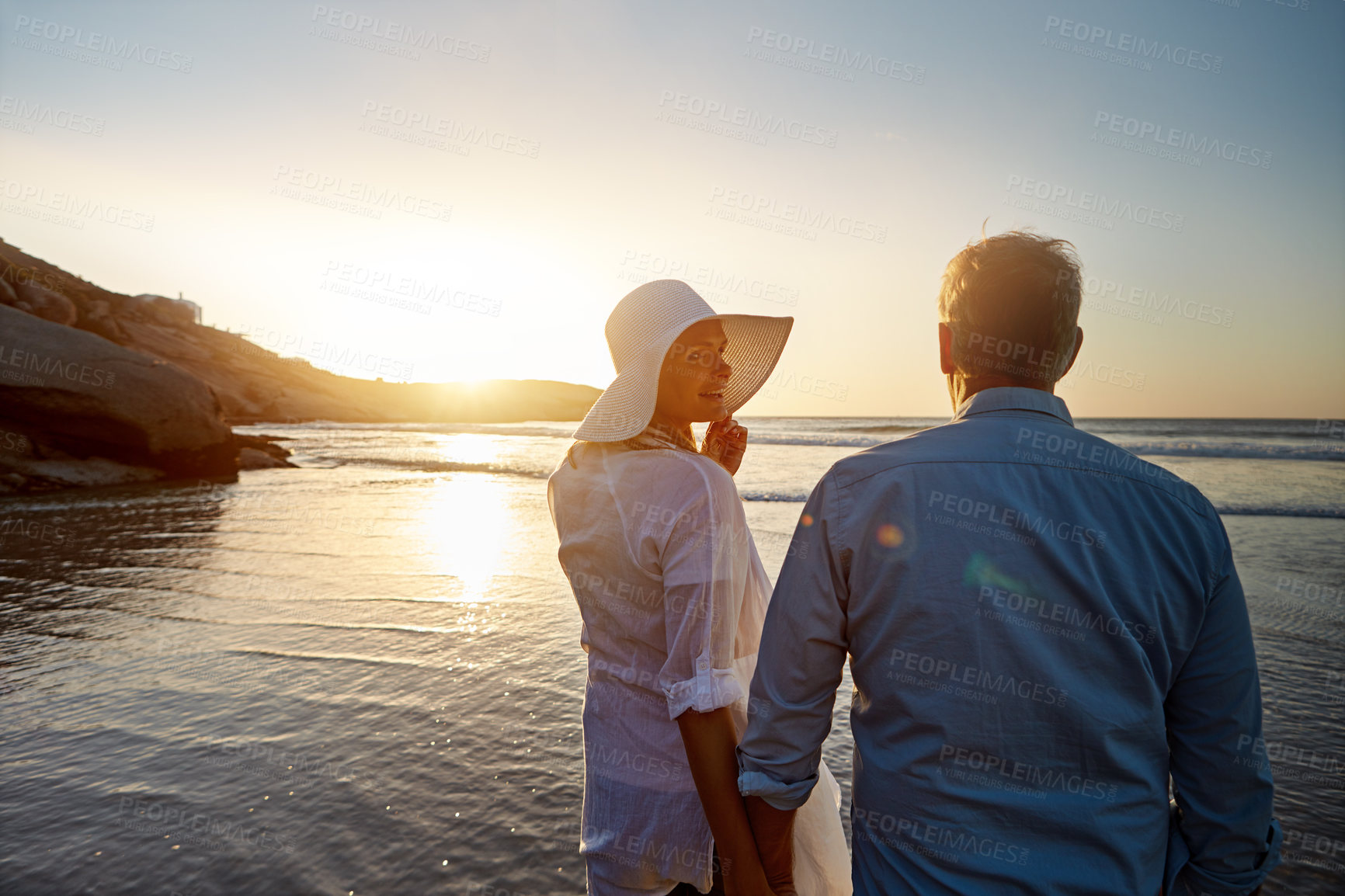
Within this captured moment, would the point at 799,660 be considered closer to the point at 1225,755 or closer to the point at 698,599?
the point at 698,599

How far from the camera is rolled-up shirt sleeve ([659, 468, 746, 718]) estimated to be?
1350 millimetres

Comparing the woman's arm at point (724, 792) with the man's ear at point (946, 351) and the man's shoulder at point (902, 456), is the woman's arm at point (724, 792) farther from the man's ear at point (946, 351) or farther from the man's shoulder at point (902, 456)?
the man's ear at point (946, 351)

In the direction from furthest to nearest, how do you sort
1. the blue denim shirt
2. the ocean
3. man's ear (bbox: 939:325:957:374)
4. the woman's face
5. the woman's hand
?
the ocean → the woman's hand → the woman's face → man's ear (bbox: 939:325:957:374) → the blue denim shirt

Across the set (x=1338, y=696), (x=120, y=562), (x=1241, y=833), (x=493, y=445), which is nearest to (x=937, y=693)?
(x=1241, y=833)

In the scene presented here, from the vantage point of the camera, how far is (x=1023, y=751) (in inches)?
45.6

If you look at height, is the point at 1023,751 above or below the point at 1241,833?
above

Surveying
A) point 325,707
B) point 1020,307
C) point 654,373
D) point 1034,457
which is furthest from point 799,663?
point 325,707

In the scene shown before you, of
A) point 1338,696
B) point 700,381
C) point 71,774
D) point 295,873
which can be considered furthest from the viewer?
point 1338,696

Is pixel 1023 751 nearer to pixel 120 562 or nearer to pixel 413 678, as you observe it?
pixel 413 678

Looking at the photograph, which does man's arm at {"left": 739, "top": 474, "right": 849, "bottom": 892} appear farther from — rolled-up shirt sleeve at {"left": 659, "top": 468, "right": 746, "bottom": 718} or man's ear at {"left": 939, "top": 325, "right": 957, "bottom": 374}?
man's ear at {"left": 939, "top": 325, "right": 957, "bottom": 374}

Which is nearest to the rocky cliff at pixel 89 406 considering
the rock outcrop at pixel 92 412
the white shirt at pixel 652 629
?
the rock outcrop at pixel 92 412

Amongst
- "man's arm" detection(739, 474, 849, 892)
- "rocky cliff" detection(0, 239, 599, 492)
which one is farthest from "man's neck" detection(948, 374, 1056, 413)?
"rocky cliff" detection(0, 239, 599, 492)

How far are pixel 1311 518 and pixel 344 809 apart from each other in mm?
15537

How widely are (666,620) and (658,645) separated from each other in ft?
0.35
